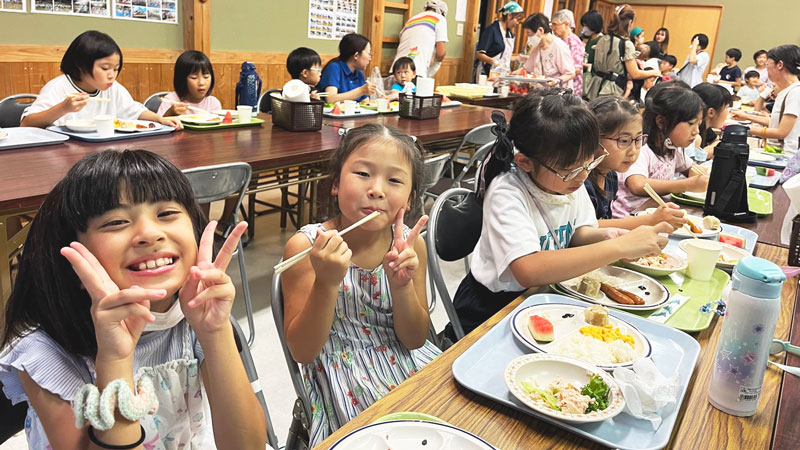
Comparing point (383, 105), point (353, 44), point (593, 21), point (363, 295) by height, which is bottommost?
point (363, 295)

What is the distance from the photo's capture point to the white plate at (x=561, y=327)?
3.46 feet

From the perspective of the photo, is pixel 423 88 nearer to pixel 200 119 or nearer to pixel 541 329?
pixel 200 119

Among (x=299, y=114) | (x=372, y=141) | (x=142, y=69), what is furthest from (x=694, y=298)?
(x=142, y=69)

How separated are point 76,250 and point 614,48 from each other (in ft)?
23.0

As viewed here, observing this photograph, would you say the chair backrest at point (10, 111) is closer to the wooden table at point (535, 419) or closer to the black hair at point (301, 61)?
the black hair at point (301, 61)

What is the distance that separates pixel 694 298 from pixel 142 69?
419 centimetres

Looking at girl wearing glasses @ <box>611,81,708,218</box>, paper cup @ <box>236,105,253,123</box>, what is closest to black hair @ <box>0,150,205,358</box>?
girl wearing glasses @ <box>611,81,708,218</box>

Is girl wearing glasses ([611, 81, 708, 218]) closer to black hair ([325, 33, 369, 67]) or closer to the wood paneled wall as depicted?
black hair ([325, 33, 369, 67])

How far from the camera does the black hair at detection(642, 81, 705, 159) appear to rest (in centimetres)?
249

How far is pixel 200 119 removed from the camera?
2.93m

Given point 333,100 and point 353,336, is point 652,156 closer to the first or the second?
point 353,336

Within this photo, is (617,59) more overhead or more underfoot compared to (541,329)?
more overhead

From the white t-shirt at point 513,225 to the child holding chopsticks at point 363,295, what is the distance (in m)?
0.20

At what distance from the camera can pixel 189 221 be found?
0.90 m
